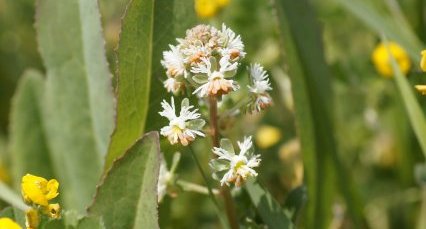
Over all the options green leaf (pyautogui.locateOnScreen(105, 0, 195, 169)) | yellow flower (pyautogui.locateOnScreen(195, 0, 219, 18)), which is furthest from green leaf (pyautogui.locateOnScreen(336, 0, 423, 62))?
green leaf (pyautogui.locateOnScreen(105, 0, 195, 169))

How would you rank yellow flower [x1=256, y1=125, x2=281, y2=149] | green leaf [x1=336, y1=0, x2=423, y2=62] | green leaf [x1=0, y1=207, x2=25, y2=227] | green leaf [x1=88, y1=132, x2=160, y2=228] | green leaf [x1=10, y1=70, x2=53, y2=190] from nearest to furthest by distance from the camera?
green leaf [x1=88, y1=132, x2=160, y2=228], green leaf [x1=0, y1=207, x2=25, y2=227], green leaf [x1=336, y1=0, x2=423, y2=62], green leaf [x1=10, y1=70, x2=53, y2=190], yellow flower [x1=256, y1=125, x2=281, y2=149]

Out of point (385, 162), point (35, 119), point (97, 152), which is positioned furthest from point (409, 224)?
point (35, 119)

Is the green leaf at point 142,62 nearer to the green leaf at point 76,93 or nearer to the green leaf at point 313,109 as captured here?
the green leaf at point 76,93

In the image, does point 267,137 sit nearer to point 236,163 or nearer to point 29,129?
point 29,129

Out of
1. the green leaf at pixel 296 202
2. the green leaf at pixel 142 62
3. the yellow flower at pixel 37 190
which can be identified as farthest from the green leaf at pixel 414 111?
the yellow flower at pixel 37 190

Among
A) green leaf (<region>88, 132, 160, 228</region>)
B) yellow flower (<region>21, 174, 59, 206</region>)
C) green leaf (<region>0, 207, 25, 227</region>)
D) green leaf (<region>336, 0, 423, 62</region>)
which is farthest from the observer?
green leaf (<region>336, 0, 423, 62</region>)

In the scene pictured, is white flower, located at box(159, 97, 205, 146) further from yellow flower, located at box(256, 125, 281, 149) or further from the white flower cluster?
yellow flower, located at box(256, 125, 281, 149)

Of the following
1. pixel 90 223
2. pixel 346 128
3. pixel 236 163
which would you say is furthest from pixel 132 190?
pixel 346 128
